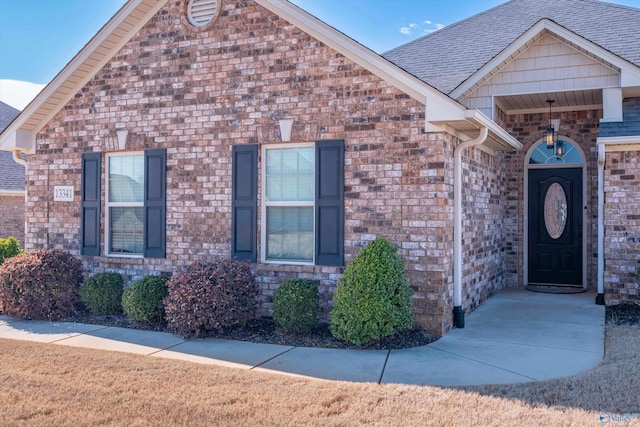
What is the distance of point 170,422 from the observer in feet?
14.1

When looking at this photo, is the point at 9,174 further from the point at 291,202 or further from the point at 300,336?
the point at 300,336

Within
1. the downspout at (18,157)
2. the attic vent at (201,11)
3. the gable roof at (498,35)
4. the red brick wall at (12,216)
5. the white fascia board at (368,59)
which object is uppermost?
the gable roof at (498,35)

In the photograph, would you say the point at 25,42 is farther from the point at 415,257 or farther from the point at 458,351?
the point at 458,351

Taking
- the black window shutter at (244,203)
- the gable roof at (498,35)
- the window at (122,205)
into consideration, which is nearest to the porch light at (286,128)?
the black window shutter at (244,203)

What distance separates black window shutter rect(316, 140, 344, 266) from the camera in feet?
25.1

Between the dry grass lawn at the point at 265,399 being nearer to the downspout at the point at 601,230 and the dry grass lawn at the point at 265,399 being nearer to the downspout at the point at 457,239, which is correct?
the downspout at the point at 457,239

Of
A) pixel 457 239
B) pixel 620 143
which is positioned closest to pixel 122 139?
pixel 457 239

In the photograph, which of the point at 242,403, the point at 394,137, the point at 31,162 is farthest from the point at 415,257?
the point at 31,162

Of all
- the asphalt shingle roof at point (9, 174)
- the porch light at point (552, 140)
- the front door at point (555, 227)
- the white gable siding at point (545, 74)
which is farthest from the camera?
the asphalt shingle roof at point (9, 174)

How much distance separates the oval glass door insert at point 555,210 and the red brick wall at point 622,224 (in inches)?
75.4

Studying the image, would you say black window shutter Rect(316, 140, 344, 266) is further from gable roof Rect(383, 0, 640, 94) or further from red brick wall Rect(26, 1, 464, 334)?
gable roof Rect(383, 0, 640, 94)

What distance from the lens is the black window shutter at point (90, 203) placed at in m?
9.17

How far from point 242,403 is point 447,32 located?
11.5 metres

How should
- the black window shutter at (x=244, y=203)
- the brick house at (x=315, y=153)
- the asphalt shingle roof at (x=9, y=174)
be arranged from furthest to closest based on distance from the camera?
the asphalt shingle roof at (x=9, y=174) < the black window shutter at (x=244, y=203) < the brick house at (x=315, y=153)
